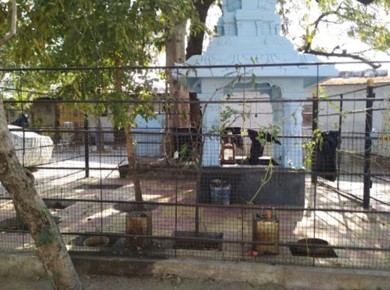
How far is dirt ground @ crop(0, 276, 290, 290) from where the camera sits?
4.58 m

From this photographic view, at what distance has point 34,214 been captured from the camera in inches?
154

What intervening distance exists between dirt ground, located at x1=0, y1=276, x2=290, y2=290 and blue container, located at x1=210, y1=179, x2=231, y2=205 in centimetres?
254

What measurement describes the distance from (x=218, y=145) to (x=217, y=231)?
253 centimetres

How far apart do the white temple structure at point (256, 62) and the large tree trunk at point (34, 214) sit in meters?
4.04

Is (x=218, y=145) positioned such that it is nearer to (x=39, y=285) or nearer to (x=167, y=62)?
(x=39, y=285)

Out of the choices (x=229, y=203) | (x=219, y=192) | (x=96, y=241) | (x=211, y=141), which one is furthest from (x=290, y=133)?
(x=96, y=241)

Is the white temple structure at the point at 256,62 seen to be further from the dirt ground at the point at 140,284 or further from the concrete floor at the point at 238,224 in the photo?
the dirt ground at the point at 140,284

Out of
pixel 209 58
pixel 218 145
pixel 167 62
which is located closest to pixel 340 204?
pixel 218 145

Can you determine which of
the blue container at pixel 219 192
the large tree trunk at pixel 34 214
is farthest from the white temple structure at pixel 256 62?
the large tree trunk at pixel 34 214

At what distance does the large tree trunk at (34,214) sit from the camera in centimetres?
379

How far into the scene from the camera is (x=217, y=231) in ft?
20.1

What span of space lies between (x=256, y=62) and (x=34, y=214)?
4963mm

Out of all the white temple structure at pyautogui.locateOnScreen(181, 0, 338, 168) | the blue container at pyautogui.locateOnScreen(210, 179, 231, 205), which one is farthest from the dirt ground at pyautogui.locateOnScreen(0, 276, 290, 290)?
the white temple structure at pyautogui.locateOnScreen(181, 0, 338, 168)

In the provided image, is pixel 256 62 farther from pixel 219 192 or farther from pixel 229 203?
pixel 229 203
